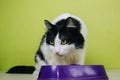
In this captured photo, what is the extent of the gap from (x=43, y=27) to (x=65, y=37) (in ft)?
1.69

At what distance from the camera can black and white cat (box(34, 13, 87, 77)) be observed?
100cm

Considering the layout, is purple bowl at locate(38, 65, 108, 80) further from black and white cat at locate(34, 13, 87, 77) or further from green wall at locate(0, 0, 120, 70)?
green wall at locate(0, 0, 120, 70)

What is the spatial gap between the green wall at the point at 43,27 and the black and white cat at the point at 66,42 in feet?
1.28

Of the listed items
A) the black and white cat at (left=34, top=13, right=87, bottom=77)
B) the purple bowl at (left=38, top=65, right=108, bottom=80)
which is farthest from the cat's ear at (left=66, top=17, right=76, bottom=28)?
the purple bowl at (left=38, top=65, right=108, bottom=80)

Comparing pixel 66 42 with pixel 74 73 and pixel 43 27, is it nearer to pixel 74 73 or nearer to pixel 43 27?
pixel 74 73

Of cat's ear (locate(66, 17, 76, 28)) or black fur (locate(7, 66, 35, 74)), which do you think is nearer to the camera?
cat's ear (locate(66, 17, 76, 28))

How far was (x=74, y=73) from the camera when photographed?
69 centimetres

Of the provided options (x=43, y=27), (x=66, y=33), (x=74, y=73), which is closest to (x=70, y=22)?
(x=66, y=33)

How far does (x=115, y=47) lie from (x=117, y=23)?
160 mm

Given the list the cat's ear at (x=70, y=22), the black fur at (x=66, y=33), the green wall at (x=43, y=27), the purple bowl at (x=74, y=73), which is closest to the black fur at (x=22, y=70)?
the green wall at (x=43, y=27)

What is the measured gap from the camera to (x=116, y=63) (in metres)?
1.47

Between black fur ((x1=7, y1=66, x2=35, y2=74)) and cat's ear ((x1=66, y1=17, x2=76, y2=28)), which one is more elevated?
cat's ear ((x1=66, y1=17, x2=76, y2=28))

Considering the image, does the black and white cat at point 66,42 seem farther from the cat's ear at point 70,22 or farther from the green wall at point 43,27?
the green wall at point 43,27

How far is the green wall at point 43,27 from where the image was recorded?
1476 millimetres
